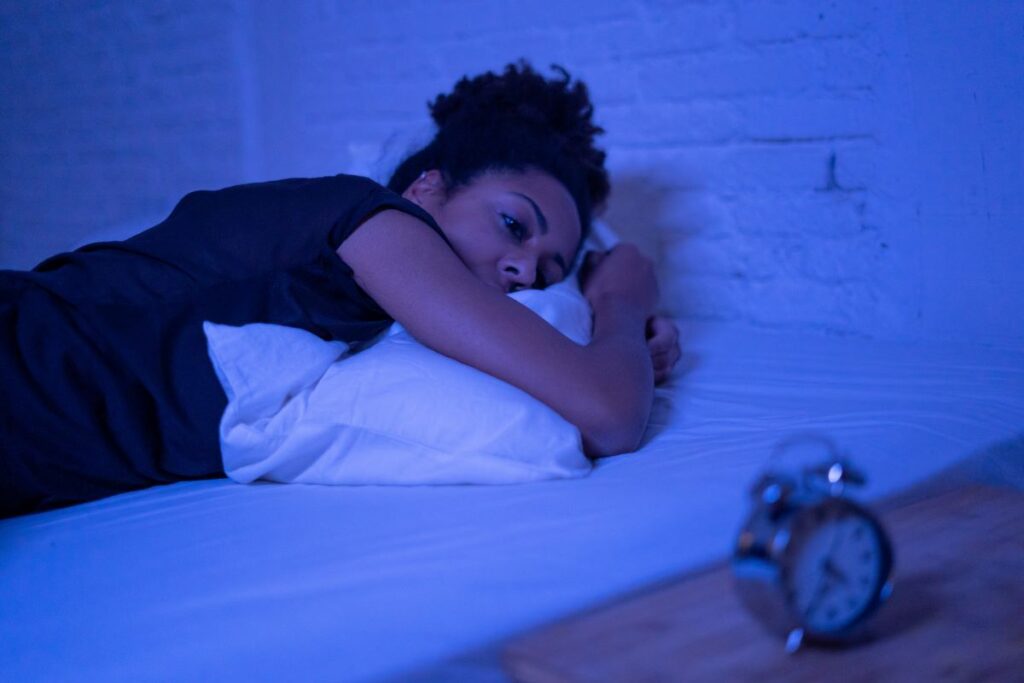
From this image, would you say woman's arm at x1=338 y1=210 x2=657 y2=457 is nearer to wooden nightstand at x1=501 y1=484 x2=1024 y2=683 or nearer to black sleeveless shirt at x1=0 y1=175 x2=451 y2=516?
black sleeveless shirt at x1=0 y1=175 x2=451 y2=516

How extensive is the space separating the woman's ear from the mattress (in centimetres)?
47

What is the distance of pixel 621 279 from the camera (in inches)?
57.6

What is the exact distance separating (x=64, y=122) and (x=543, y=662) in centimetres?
335

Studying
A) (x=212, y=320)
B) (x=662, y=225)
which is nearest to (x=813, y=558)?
(x=212, y=320)

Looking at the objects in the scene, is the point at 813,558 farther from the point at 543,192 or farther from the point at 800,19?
the point at 800,19

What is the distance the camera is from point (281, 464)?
968mm

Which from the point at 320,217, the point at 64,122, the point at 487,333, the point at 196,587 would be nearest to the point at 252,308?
the point at 320,217

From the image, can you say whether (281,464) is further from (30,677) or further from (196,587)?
(30,677)

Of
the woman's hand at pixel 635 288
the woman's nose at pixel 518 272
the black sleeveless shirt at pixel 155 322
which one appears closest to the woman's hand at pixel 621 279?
the woman's hand at pixel 635 288

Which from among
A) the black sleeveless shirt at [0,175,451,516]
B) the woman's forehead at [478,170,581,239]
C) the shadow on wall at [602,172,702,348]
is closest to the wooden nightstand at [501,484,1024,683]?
the black sleeveless shirt at [0,175,451,516]

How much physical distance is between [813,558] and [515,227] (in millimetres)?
793

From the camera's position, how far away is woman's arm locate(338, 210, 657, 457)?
39.3 inches

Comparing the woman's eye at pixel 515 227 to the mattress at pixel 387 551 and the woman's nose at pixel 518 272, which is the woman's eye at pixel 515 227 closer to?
the woman's nose at pixel 518 272

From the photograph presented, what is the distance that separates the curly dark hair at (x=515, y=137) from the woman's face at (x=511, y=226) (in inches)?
1.6
